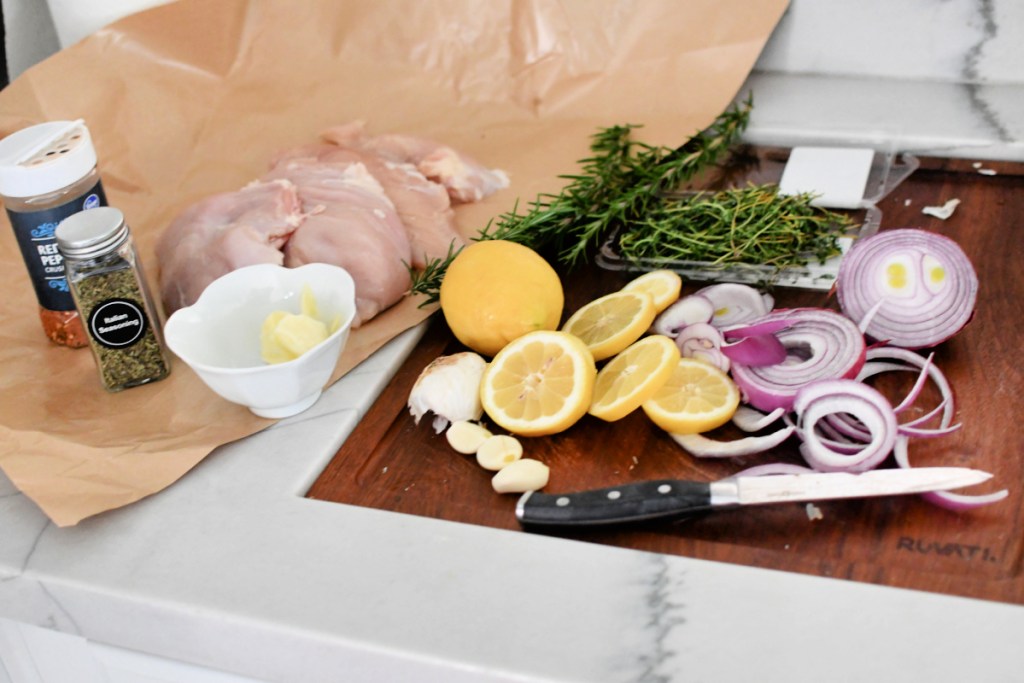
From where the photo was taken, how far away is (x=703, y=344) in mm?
1089

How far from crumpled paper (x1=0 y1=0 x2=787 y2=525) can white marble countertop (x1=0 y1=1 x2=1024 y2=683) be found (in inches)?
19.4

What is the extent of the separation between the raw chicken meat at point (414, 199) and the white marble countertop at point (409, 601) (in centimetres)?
36

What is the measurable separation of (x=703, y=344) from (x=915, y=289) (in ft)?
0.78

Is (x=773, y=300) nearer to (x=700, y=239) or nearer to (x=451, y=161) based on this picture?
(x=700, y=239)

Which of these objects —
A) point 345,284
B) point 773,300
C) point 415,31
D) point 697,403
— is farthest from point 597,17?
point 697,403

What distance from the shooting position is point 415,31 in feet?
5.67

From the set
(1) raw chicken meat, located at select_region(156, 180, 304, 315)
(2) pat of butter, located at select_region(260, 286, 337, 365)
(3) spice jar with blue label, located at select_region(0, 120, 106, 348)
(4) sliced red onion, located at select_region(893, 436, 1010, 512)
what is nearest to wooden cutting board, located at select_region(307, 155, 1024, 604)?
(4) sliced red onion, located at select_region(893, 436, 1010, 512)

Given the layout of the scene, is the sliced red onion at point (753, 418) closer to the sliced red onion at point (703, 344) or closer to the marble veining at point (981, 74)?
the sliced red onion at point (703, 344)

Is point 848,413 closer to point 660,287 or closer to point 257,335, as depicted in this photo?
point 660,287

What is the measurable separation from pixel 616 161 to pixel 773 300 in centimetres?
37

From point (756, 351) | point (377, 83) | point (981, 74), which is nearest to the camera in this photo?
point (756, 351)

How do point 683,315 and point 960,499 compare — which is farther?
point 683,315

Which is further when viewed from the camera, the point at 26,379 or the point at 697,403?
the point at 26,379

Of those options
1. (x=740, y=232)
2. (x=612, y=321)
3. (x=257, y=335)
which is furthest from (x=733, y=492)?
(x=257, y=335)
